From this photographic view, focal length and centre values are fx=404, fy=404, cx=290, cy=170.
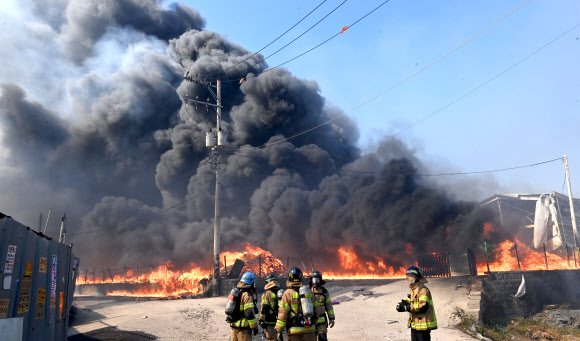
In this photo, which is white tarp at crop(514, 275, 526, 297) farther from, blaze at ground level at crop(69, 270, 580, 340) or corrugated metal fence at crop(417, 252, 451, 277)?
corrugated metal fence at crop(417, 252, 451, 277)

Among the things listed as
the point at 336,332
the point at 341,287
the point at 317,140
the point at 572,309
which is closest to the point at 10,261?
the point at 336,332

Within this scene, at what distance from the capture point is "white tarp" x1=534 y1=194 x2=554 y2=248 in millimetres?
30531

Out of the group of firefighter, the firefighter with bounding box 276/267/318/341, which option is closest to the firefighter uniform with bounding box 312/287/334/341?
the group of firefighter

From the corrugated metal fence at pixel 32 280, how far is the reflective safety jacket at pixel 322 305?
452 centimetres

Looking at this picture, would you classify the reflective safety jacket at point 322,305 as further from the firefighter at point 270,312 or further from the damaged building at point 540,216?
the damaged building at point 540,216

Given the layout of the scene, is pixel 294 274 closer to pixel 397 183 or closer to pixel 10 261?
pixel 10 261

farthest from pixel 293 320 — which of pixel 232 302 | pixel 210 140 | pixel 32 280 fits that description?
pixel 210 140

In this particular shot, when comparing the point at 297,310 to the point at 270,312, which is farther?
the point at 270,312

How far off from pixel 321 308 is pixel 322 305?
0.36 ft

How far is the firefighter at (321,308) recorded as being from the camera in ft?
24.1

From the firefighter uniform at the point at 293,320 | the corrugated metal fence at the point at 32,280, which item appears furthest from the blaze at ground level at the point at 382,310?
the firefighter uniform at the point at 293,320

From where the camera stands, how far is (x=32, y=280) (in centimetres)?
615

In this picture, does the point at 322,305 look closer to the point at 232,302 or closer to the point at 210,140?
the point at 232,302

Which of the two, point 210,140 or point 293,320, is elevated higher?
point 210,140
